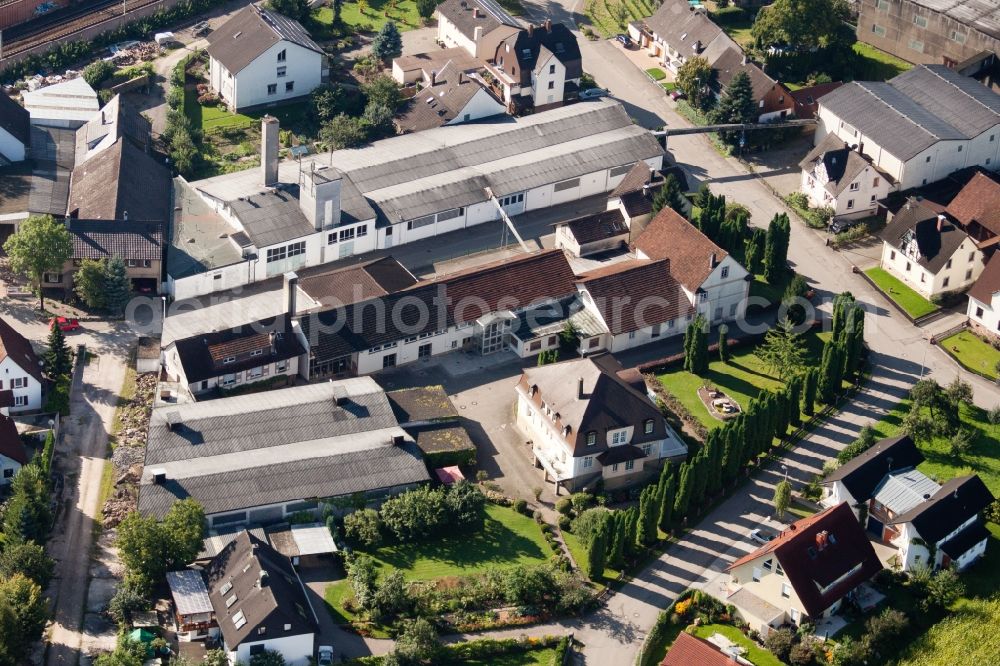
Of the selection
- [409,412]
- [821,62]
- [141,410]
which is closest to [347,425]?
[409,412]

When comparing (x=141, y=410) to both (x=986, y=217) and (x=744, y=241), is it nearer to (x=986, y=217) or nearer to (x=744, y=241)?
(x=744, y=241)

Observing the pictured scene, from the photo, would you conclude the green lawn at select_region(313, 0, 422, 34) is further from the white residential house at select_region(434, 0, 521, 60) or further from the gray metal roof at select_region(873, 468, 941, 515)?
the gray metal roof at select_region(873, 468, 941, 515)

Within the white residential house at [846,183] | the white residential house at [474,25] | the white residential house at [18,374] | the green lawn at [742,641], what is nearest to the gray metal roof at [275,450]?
the white residential house at [18,374]

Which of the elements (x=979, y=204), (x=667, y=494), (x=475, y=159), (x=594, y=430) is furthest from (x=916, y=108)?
(x=667, y=494)

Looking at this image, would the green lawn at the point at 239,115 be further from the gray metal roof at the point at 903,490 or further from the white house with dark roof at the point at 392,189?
the gray metal roof at the point at 903,490

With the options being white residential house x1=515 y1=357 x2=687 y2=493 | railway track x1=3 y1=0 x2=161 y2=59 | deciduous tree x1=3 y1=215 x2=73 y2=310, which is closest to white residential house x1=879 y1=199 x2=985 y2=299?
white residential house x1=515 y1=357 x2=687 y2=493

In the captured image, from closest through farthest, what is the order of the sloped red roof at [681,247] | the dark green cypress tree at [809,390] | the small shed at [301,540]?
the small shed at [301,540]
the dark green cypress tree at [809,390]
the sloped red roof at [681,247]
